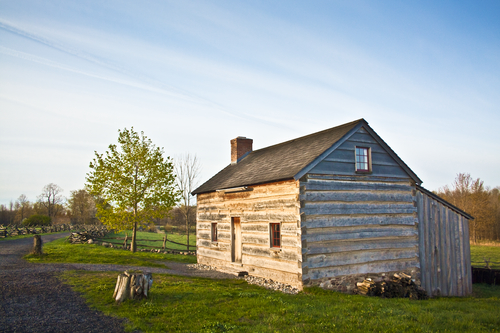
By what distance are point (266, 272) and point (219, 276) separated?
2.49m

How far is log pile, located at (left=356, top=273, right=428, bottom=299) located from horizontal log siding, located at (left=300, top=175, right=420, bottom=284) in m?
0.66

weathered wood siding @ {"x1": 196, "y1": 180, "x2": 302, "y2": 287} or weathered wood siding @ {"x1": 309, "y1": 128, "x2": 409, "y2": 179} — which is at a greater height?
weathered wood siding @ {"x1": 309, "y1": 128, "x2": 409, "y2": 179}

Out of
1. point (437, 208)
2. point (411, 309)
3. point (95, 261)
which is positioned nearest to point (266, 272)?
point (411, 309)

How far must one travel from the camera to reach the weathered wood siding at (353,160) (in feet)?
43.4

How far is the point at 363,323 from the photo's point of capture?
7375 mm

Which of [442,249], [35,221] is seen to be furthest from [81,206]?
[442,249]

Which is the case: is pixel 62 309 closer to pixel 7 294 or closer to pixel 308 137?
pixel 7 294

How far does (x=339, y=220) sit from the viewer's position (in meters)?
13.1

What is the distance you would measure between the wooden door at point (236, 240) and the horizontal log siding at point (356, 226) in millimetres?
5130

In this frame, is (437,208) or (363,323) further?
(437,208)

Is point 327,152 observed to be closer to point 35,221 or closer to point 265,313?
point 265,313

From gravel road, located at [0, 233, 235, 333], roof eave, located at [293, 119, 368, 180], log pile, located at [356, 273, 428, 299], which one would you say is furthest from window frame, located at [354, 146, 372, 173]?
gravel road, located at [0, 233, 235, 333]

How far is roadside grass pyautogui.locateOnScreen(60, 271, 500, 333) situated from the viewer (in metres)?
7.18

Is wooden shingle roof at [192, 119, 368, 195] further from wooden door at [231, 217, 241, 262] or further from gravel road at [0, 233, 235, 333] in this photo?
gravel road at [0, 233, 235, 333]
